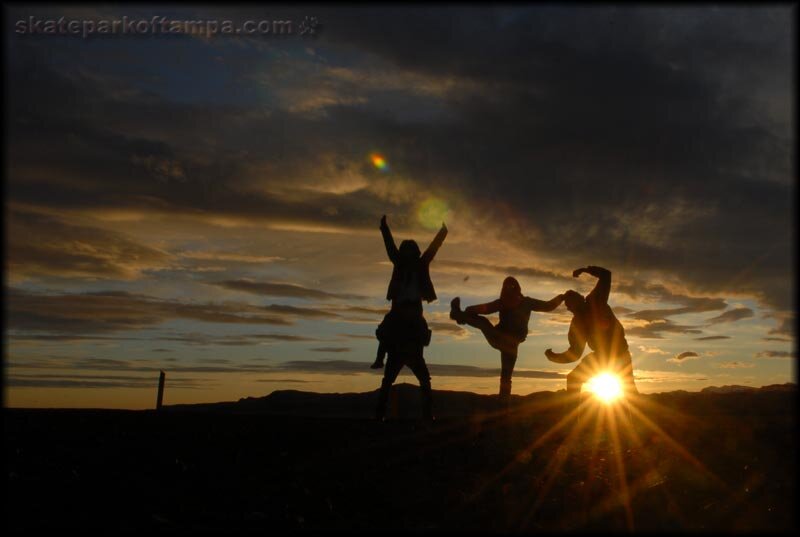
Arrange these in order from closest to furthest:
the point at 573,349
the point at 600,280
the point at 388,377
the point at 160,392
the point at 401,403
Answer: the point at 600,280 < the point at 573,349 < the point at 388,377 < the point at 160,392 < the point at 401,403

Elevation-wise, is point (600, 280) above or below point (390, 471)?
above

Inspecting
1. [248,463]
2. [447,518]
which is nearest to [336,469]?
[248,463]

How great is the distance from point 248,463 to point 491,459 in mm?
3854

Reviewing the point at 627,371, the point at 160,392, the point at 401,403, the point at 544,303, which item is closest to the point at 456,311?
the point at 544,303

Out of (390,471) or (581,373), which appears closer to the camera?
(390,471)

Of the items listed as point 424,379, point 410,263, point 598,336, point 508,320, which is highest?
point 410,263

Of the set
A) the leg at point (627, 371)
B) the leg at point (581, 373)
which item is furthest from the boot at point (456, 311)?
the leg at point (627, 371)

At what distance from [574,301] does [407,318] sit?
3081 mm

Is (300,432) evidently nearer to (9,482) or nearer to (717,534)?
(9,482)

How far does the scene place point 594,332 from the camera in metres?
14.0

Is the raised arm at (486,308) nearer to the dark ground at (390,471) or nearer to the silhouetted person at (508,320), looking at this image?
the silhouetted person at (508,320)

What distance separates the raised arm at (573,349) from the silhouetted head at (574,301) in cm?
25

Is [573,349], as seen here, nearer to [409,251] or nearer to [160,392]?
[409,251]

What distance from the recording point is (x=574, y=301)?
A: 14.4 metres
